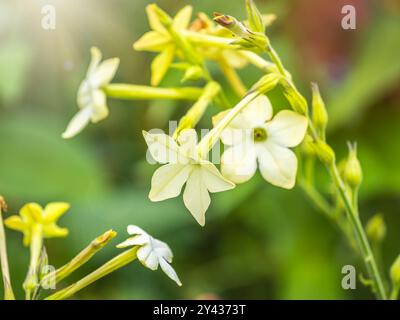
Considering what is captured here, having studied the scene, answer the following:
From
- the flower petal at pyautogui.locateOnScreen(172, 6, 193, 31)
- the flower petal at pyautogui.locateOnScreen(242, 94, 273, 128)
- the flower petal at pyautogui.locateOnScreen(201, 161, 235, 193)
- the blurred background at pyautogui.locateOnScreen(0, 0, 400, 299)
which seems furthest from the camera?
the blurred background at pyautogui.locateOnScreen(0, 0, 400, 299)

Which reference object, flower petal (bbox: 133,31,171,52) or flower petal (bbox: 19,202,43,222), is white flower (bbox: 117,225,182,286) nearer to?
flower petal (bbox: 19,202,43,222)

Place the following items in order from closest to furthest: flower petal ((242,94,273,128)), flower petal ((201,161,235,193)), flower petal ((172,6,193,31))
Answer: flower petal ((201,161,235,193)), flower petal ((242,94,273,128)), flower petal ((172,6,193,31))

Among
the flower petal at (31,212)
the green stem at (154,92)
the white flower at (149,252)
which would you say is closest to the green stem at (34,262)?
the flower petal at (31,212)

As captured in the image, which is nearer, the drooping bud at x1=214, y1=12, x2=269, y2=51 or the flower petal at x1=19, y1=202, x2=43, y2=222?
the drooping bud at x1=214, y1=12, x2=269, y2=51

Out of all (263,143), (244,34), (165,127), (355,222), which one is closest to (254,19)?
(244,34)

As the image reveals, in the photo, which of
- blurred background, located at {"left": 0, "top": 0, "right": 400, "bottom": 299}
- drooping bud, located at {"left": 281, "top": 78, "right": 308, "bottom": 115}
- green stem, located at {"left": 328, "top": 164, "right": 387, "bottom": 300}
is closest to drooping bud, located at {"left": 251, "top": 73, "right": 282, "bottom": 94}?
drooping bud, located at {"left": 281, "top": 78, "right": 308, "bottom": 115}

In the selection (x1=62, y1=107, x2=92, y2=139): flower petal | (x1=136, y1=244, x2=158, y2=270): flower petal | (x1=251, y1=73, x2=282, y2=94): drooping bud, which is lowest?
(x1=136, y1=244, x2=158, y2=270): flower petal

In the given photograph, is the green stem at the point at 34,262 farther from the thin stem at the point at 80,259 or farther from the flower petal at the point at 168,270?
the flower petal at the point at 168,270

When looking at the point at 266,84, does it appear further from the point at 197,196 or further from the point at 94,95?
the point at 94,95

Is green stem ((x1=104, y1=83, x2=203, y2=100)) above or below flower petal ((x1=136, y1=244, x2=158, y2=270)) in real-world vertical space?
above

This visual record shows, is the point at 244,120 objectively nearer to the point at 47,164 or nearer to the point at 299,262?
the point at 299,262
